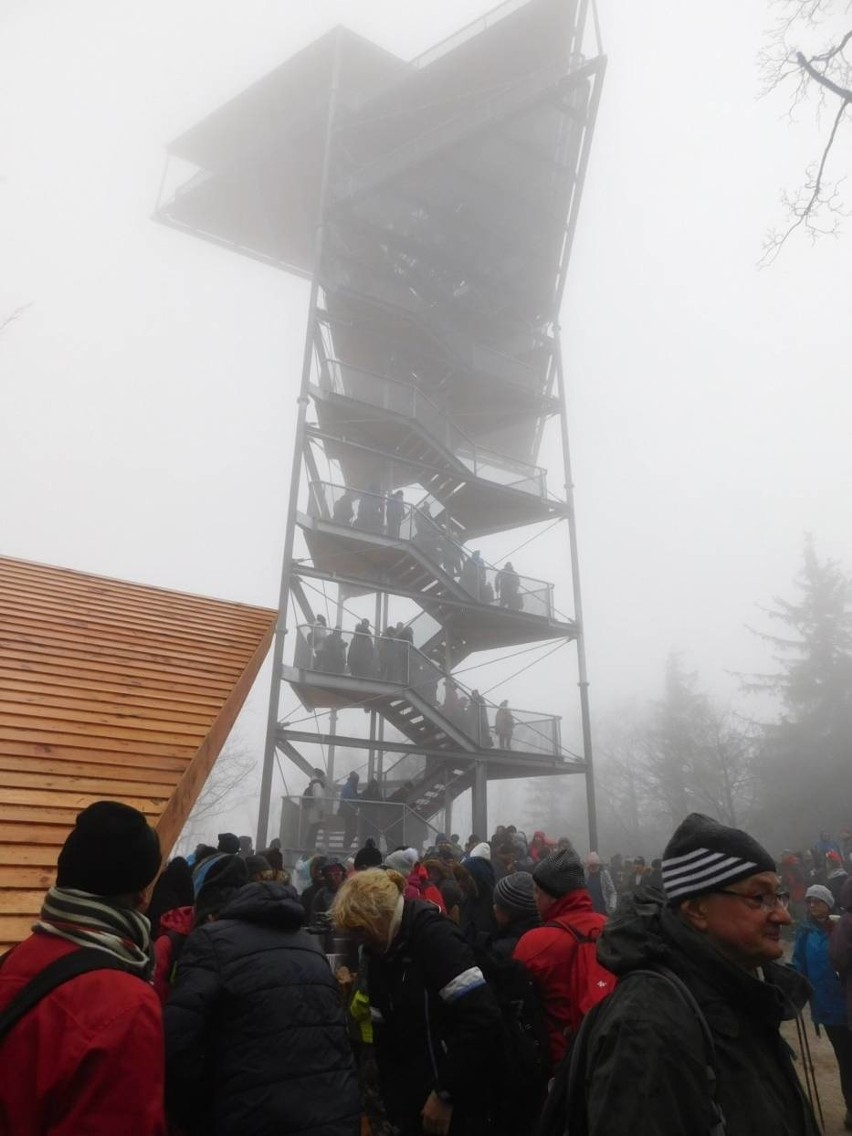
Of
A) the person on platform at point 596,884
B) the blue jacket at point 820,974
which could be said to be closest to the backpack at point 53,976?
the blue jacket at point 820,974

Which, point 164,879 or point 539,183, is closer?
point 164,879

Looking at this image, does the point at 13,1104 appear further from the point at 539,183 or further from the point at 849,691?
the point at 849,691

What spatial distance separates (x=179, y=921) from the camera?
3193mm

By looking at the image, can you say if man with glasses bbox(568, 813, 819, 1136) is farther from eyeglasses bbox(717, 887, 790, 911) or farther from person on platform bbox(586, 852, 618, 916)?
person on platform bbox(586, 852, 618, 916)

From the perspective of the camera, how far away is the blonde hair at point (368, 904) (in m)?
2.91

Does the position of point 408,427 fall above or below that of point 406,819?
above

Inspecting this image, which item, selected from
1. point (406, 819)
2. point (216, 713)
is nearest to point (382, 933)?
point (216, 713)

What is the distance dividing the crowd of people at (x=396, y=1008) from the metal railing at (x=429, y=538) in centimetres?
1311

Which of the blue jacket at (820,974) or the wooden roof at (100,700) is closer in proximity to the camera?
the wooden roof at (100,700)

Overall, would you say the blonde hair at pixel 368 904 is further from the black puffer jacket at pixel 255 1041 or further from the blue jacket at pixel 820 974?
the blue jacket at pixel 820 974

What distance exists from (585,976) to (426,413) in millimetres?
17059

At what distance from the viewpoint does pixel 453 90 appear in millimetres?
21984

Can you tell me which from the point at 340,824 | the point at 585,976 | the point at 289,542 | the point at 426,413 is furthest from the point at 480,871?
the point at 426,413

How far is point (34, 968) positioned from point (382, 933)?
5.05ft
